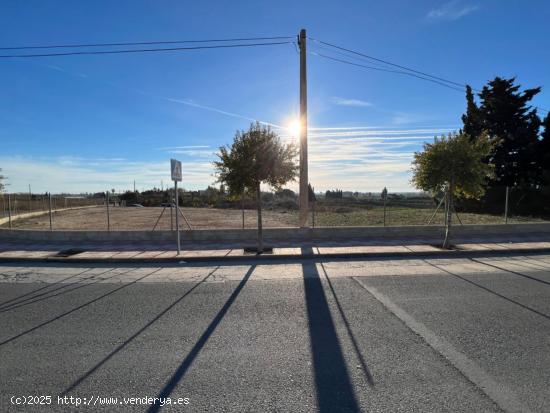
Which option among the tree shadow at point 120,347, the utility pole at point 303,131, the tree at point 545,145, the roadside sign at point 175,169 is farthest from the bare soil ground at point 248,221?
the tree shadow at point 120,347

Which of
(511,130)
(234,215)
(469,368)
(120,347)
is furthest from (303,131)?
(511,130)

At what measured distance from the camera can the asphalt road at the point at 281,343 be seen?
3145 millimetres

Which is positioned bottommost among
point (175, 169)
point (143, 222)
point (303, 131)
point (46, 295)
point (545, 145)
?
point (46, 295)

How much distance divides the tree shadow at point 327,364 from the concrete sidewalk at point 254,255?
4703 millimetres

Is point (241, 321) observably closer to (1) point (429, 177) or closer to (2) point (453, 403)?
(2) point (453, 403)

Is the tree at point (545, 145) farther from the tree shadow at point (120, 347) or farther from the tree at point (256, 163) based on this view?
the tree shadow at point (120, 347)

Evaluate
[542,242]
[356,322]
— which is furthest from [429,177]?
[356,322]

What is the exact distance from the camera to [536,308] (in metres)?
5.42

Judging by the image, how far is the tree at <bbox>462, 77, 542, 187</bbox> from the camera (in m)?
26.8

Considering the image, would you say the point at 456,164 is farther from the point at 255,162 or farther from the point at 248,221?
the point at 248,221

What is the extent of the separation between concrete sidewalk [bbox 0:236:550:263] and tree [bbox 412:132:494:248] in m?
1.24

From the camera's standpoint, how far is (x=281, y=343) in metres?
4.27

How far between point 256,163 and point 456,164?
6.22 m

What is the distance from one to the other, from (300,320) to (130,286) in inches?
156
